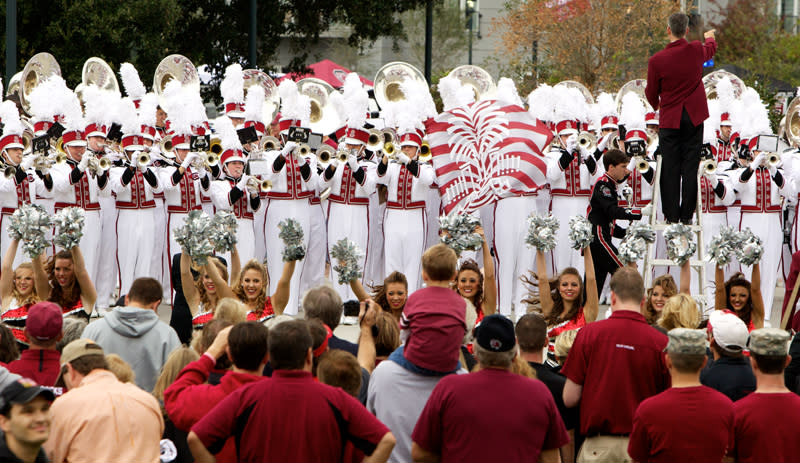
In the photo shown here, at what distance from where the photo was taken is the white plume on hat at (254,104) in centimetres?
1277

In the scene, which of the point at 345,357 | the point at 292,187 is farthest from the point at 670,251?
the point at 292,187

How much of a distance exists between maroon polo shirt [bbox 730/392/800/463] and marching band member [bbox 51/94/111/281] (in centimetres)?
837

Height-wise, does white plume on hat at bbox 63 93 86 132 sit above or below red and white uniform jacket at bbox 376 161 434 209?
above

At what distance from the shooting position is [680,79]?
28.3 feet

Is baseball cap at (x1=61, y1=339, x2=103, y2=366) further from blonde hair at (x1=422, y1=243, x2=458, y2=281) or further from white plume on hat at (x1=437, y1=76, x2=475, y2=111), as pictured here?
white plume on hat at (x1=437, y1=76, x2=475, y2=111)

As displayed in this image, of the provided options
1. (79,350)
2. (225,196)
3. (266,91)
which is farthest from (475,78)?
(79,350)

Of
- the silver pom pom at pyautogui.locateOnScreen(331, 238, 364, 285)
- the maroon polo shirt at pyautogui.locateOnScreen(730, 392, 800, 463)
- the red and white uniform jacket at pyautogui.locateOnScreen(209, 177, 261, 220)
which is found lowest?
the maroon polo shirt at pyautogui.locateOnScreen(730, 392, 800, 463)

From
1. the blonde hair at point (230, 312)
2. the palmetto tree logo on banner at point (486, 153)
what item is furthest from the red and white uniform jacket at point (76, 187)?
the blonde hair at point (230, 312)

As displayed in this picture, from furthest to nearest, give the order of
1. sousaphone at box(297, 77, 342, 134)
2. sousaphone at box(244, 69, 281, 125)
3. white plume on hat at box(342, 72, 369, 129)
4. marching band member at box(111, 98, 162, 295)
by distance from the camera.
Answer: sousaphone at box(244, 69, 281, 125) < sousaphone at box(297, 77, 342, 134) < marching band member at box(111, 98, 162, 295) < white plume on hat at box(342, 72, 369, 129)

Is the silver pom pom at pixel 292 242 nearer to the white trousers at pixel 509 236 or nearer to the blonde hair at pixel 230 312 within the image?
the blonde hair at pixel 230 312

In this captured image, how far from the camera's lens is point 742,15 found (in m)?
33.7

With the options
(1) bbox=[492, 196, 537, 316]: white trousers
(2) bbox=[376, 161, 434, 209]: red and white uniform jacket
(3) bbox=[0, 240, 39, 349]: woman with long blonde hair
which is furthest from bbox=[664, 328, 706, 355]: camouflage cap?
(1) bbox=[492, 196, 537, 316]: white trousers

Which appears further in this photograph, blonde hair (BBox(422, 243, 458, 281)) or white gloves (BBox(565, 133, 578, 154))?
white gloves (BBox(565, 133, 578, 154))

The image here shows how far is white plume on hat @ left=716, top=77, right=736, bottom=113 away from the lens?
12.9 metres
